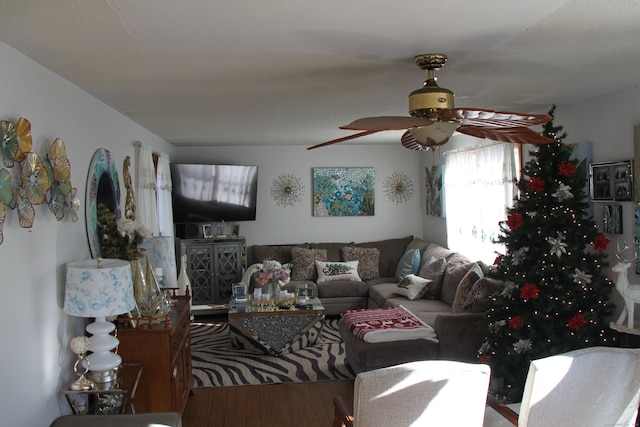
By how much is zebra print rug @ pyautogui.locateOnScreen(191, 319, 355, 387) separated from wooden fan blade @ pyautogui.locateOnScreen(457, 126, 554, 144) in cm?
287

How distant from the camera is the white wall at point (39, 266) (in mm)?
2484

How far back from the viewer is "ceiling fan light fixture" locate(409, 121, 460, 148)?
2.67m

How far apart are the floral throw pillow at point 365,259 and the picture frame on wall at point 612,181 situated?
12.3 feet

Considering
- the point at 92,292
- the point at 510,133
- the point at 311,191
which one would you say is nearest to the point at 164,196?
the point at 311,191

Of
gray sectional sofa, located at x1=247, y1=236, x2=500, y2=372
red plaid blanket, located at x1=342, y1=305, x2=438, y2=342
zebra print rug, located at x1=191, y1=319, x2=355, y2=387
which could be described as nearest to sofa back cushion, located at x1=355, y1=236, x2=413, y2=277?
gray sectional sofa, located at x1=247, y1=236, x2=500, y2=372

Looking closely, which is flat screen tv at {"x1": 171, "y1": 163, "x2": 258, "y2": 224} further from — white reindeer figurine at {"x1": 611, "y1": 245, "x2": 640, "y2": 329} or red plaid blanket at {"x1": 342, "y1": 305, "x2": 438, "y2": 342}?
white reindeer figurine at {"x1": 611, "y1": 245, "x2": 640, "y2": 329}

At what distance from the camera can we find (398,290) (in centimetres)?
641

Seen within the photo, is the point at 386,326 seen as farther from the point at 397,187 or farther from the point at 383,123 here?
the point at 397,187

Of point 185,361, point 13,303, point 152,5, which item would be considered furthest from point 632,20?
point 185,361

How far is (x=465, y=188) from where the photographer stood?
6.46m

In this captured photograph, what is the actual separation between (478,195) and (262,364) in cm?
295

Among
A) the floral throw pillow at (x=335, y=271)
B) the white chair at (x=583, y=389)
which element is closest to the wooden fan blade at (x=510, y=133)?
the white chair at (x=583, y=389)

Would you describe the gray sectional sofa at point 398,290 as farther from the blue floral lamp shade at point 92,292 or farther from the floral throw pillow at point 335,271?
the blue floral lamp shade at point 92,292

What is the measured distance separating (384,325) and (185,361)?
1.68m
